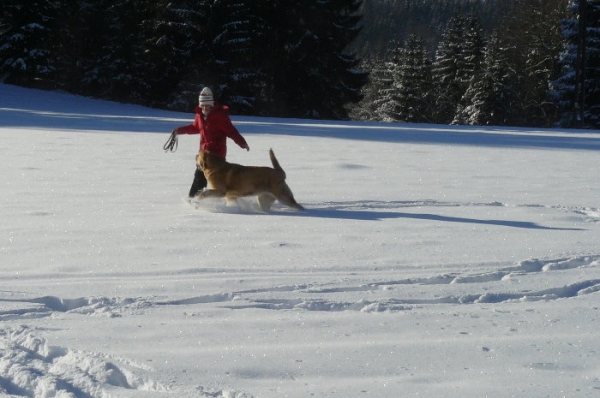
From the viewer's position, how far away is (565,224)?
7.05m

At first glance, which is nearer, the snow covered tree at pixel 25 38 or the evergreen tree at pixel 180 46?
the evergreen tree at pixel 180 46

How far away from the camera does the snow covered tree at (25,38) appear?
36250 mm

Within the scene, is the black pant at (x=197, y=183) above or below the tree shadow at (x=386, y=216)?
above

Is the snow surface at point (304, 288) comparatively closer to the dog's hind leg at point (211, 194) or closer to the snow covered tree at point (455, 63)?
the dog's hind leg at point (211, 194)

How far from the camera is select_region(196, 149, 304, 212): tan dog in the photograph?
7.65 metres

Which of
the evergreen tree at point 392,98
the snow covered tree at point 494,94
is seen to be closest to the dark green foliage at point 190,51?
the snow covered tree at point 494,94

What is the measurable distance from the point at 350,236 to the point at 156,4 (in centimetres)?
3418

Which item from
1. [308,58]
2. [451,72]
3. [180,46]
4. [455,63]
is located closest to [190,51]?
[180,46]

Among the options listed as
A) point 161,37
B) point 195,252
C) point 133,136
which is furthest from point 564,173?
point 161,37

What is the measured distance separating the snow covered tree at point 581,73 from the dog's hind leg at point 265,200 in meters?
33.2

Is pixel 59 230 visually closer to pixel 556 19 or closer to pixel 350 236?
pixel 350 236

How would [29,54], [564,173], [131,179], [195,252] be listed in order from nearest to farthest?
[195,252] < [131,179] < [564,173] < [29,54]

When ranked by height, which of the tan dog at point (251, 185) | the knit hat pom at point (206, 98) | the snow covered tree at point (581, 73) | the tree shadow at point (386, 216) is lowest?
the tree shadow at point (386, 216)

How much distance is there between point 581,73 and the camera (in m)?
36.6
